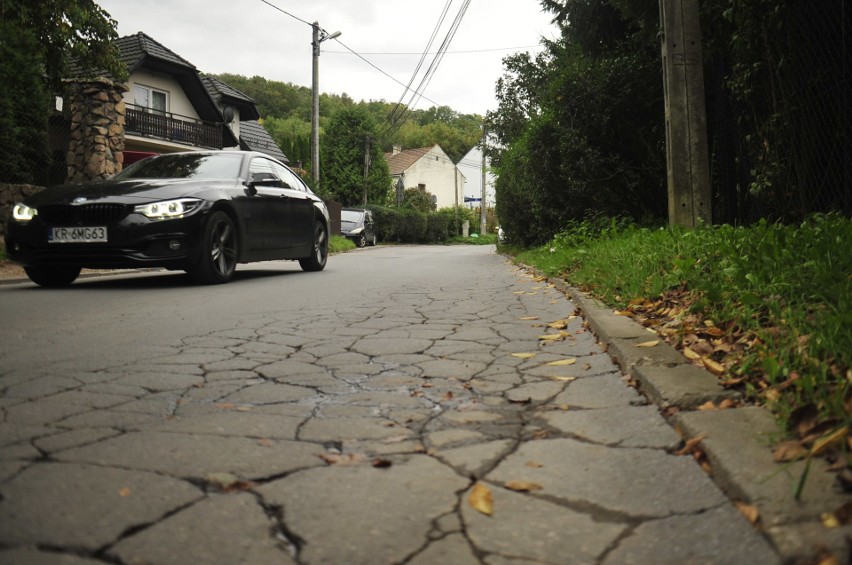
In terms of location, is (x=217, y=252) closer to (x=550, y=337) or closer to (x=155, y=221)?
(x=155, y=221)

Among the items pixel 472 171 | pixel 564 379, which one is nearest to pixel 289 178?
pixel 564 379

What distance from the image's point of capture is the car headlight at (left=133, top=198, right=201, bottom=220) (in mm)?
7527

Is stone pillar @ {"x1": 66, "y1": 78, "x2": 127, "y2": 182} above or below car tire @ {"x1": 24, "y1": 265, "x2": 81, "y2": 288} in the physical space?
above

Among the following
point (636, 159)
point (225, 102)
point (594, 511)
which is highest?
point (225, 102)

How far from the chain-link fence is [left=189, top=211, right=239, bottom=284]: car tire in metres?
5.54

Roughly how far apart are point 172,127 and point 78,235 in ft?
79.4

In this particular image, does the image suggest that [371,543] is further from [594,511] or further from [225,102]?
[225,102]

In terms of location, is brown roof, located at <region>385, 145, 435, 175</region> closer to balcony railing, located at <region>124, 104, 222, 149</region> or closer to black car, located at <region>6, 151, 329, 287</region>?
balcony railing, located at <region>124, 104, 222, 149</region>

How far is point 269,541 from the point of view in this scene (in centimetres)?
178

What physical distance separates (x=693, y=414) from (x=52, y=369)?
2.96 meters

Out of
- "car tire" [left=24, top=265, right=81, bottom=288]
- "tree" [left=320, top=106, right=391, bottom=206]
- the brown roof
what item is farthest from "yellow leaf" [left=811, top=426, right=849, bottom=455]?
the brown roof

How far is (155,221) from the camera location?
7.51m

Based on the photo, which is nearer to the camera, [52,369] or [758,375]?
[758,375]

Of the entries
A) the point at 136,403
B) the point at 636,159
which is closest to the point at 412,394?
the point at 136,403
